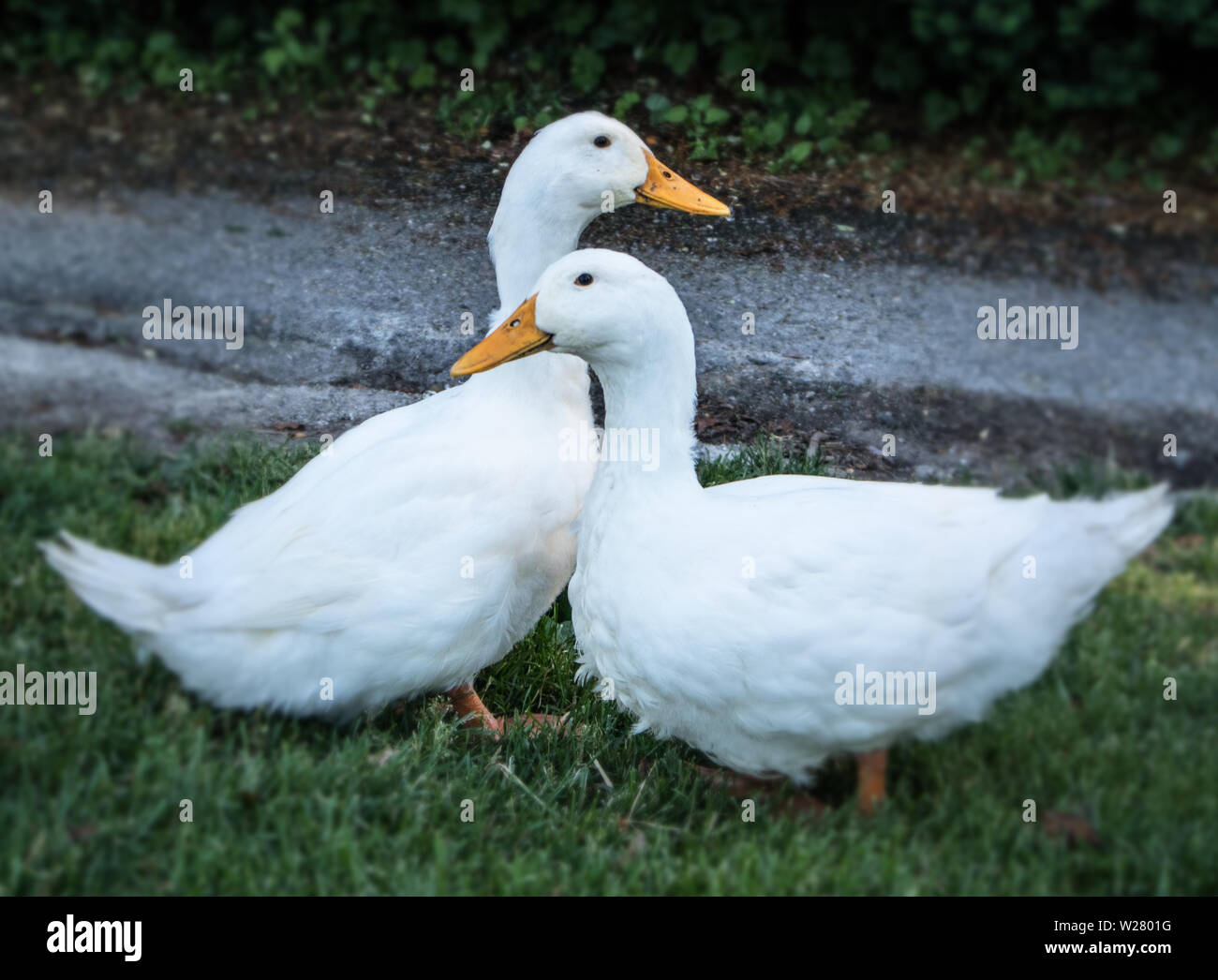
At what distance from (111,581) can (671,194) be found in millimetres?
1474

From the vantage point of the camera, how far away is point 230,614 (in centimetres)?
242

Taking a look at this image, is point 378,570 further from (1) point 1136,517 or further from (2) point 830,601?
(1) point 1136,517

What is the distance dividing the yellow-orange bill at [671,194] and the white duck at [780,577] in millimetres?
480

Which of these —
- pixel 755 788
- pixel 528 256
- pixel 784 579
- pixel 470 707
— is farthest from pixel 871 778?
pixel 528 256

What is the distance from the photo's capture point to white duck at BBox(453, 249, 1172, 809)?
2279 mm

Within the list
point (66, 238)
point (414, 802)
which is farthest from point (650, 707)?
point (66, 238)

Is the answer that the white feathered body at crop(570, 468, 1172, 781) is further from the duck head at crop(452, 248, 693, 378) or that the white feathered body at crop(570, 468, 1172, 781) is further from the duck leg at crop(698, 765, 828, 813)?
the duck head at crop(452, 248, 693, 378)

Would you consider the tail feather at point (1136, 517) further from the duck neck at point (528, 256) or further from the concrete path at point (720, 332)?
the duck neck at point (528, 256)

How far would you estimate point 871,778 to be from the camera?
2.39 metres

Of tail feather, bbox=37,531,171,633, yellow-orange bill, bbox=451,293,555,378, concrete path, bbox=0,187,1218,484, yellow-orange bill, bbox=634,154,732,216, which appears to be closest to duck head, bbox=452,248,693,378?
yellow-orange bill, bbox=451,293,555,378

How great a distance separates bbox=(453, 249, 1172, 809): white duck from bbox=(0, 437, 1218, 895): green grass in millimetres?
87

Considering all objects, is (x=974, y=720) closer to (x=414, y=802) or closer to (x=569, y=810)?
(x=569, y=810)

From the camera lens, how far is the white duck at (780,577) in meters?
2.28
